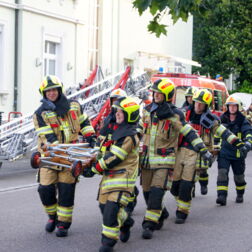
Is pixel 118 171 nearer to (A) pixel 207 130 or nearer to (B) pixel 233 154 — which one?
(A) pixel 207 130

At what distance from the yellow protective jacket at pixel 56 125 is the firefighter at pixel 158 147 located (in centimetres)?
89

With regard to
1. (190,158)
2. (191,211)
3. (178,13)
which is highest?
(178,13)

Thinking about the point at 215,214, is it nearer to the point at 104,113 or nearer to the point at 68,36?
the point at 104,113

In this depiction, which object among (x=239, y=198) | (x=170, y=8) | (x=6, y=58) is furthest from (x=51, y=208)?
(x=6, y=58)

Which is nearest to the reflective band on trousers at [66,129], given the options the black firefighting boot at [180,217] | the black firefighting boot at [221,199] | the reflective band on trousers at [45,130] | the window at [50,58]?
the reflective band on trousers at [45,130]

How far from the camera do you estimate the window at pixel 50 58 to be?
72.5ft

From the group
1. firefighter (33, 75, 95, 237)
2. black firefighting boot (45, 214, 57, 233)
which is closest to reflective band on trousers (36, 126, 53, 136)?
firefighter (33, 75, 95, 237)

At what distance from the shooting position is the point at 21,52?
66.8ft

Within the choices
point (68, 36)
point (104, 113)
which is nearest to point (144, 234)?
point (104, 113)

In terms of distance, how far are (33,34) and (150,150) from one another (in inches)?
552

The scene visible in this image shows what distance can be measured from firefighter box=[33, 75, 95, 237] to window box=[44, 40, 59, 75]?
1472 centimetres

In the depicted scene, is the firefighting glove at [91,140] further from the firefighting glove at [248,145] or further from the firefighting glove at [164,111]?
the firefighting glove at [248,145]

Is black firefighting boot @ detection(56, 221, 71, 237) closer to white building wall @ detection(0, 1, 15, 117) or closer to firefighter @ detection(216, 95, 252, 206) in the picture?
firefighter @ detection(216, 95, 252, 206)

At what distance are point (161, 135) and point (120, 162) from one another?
1197 millimetres
